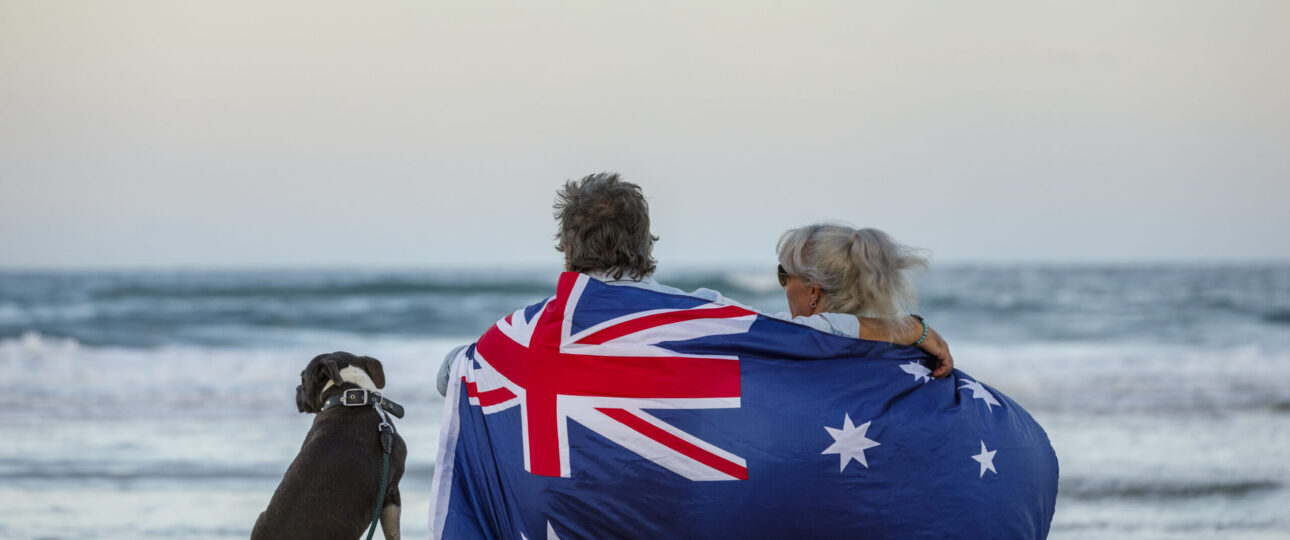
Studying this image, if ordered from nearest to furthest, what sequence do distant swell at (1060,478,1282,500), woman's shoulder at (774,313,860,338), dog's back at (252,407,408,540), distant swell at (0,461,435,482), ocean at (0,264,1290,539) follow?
1. woman's shoulder at (774,313,860,338)
2. dog's back at (252,407,408,540)
3. ocean at (0,264,1290,539)
4. distant swell at (1060,478,1282,500)
5. distant swell at (0,461,435,482)

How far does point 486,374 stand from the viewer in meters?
3.18

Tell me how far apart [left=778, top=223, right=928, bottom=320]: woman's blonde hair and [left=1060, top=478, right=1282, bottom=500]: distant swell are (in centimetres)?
302

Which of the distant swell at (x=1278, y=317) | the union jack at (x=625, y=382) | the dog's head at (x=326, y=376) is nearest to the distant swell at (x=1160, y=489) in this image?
the union jack at (x=625, y=382)

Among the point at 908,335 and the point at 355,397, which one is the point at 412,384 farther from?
the point at 908,335

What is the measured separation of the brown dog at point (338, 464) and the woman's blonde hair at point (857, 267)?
1.61 m

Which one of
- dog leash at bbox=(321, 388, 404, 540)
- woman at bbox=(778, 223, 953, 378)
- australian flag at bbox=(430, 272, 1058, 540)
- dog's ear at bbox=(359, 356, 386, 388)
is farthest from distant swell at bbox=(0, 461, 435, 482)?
woman at bbox=(778, 223, 953, 378)

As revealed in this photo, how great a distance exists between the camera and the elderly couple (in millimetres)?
3068

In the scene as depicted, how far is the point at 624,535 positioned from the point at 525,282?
19.5 m

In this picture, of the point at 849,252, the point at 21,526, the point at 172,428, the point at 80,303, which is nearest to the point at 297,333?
the point at 80,303

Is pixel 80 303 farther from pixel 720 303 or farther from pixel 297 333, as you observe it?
pixel 720 303

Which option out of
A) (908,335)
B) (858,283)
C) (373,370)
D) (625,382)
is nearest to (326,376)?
(373,370)

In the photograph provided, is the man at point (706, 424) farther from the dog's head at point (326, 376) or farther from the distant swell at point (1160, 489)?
the distant swell at point (1160, 489)

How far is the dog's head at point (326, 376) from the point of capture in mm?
3826

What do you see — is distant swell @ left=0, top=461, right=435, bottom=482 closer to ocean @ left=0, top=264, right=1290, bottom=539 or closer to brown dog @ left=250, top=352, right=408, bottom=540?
ocean @ left=0, top=264, right=1290, bottom=539
